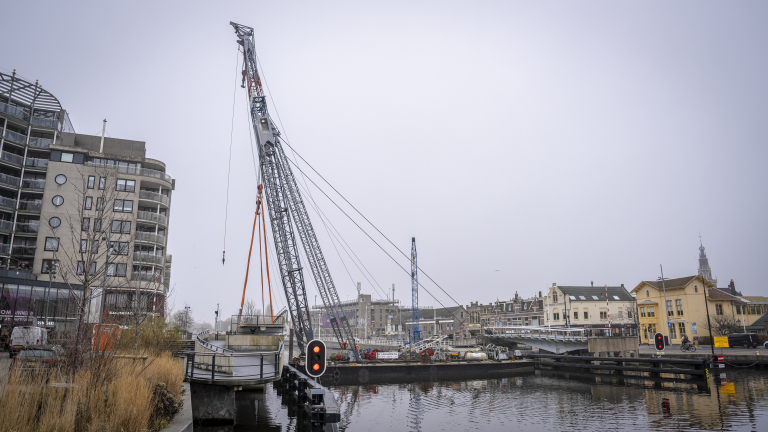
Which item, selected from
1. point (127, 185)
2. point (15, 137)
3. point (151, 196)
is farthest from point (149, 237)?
point (15, 137)

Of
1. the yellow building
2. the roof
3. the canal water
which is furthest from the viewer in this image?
the roof

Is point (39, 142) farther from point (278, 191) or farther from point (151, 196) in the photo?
point (278, 191)

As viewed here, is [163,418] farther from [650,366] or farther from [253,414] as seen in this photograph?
[650,366]

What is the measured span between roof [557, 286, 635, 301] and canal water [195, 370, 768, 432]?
53.8 metres

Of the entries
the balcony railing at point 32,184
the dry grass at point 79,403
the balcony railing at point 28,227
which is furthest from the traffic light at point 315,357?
the balcony railing at point 32,184

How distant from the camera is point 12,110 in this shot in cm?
5425

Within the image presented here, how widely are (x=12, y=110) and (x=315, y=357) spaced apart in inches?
2382

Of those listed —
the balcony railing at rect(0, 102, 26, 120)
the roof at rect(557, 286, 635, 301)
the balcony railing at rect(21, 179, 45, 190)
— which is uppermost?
the balcony railing at rect(0, 102, 26, 120)

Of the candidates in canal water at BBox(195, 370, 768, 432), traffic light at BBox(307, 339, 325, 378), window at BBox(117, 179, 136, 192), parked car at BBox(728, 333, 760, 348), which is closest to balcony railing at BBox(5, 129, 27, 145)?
window at BBox(117, 179, 136, 192)

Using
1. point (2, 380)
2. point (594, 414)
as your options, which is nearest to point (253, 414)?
point (2, 380)

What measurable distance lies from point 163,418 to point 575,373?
133 feet

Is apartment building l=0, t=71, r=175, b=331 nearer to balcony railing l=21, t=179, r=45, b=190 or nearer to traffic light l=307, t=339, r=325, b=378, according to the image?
balcony railing l=21, t=179, r=45, b=190

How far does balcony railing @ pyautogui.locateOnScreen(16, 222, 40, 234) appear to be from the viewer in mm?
52594

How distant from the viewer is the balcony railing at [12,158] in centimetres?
5269
